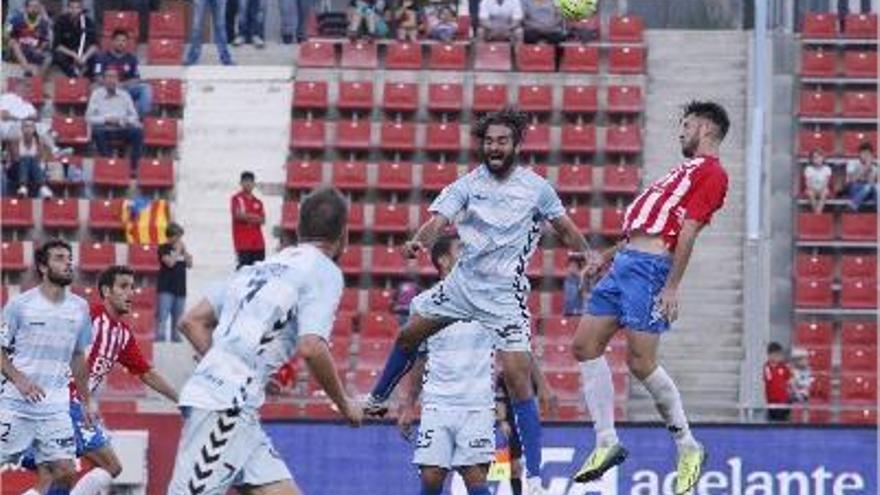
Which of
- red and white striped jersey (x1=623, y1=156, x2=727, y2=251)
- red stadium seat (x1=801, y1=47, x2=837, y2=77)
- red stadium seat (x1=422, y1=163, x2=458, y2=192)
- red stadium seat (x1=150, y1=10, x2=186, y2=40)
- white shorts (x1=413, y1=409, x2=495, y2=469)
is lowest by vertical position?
white shorts (x1=413, y1=409, x2=495, y2=469)

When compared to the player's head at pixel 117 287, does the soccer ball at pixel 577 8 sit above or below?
above

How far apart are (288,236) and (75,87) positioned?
3.51m

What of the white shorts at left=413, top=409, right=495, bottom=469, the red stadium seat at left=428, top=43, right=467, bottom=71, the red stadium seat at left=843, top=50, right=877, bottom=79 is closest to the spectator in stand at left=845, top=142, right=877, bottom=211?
the red stadium seat at left=843, top=50, right=877, bottom=79

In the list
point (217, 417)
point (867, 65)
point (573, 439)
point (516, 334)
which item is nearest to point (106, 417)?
point (573, 439)

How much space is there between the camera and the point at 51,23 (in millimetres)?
33281

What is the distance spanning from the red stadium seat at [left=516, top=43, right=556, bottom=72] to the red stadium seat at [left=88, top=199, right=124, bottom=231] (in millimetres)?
4846

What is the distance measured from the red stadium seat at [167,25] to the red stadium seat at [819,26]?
285 inches

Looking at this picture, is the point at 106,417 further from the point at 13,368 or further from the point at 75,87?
the point at 75,87

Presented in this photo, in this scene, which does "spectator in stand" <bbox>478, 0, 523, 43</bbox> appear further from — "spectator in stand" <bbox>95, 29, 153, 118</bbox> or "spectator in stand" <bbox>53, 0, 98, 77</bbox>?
"spectator in stand" <bbox>53, 0, 98, 77</bbox>

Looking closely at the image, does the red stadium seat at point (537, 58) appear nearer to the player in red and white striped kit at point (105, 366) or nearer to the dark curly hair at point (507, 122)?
the player in red and white striped kit at point (105, 366)

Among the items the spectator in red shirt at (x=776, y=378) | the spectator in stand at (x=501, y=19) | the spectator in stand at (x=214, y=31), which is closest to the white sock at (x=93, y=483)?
the spectator in red shirt at (x=776, y=378)

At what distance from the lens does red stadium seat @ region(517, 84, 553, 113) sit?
1266 inches

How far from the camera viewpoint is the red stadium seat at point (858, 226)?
30.0 meters

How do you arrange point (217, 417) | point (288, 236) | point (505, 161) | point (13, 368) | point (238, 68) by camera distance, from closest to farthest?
point (217, 417) → point (505, 161) → point (13, 368) → point (288, 236) → point (238, 68)
